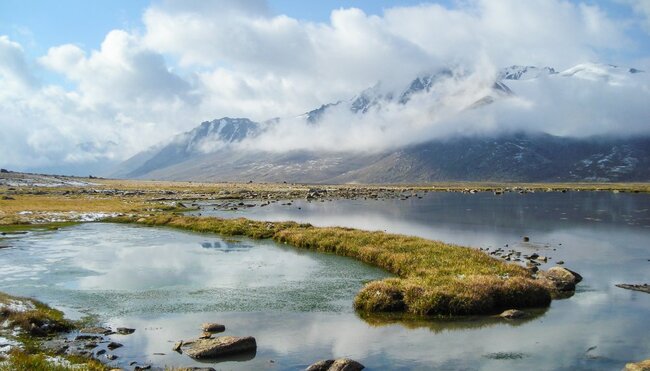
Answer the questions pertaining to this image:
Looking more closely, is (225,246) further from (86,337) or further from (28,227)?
(28,227)

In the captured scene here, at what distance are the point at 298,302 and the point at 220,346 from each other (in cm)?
Result: 1171

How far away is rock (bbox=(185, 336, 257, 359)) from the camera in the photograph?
28.3 meters

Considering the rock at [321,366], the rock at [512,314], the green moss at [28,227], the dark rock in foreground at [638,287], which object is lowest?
the rock at [321,366]

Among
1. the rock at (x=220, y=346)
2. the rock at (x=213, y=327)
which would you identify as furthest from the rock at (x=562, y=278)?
the rock at (x=213, y=327)

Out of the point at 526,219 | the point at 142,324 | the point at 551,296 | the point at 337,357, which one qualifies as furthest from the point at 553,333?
the point at 526,219

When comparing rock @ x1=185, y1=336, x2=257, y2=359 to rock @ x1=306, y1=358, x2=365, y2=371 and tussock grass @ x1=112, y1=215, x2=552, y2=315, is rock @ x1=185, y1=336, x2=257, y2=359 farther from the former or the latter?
tussock grass @ x1=112, y1=215, x2=552, y2=315

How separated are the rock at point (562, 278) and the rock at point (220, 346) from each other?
27.1 meters

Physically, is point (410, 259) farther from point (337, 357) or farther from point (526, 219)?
point (526, 219)

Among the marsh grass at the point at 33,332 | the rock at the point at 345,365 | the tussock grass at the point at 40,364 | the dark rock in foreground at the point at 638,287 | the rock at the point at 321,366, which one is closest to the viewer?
the tussock grass at the point at 40,364

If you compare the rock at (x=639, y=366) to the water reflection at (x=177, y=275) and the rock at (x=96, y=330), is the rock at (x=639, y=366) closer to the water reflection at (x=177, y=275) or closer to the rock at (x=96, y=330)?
the water reflection at (x=177, y=275)

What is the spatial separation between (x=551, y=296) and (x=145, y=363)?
1208 inches

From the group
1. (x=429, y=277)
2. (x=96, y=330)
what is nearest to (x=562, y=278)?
(x=429, y=277)

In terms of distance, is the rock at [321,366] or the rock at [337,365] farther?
the rock at [321,366]

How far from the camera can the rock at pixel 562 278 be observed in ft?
142
